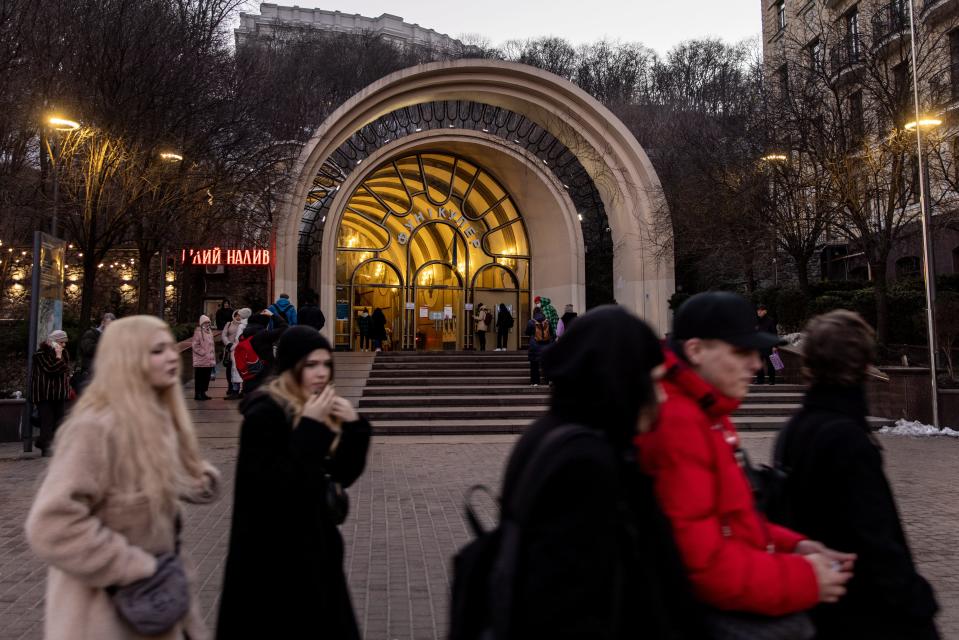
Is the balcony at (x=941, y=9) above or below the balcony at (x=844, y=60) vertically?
above

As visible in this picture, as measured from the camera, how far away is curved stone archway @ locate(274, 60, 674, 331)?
24.6 metres

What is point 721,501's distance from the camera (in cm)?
199

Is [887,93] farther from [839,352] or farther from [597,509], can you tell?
[597,509]

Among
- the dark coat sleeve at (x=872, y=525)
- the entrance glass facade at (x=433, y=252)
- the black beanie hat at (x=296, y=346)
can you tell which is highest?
the entrance glass facade at (x=433, y=252)

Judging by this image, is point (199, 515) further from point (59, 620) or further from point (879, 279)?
point (879, 279)

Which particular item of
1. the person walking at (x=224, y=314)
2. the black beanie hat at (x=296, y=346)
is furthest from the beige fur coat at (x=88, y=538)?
the person walking at (x=224, y=314)

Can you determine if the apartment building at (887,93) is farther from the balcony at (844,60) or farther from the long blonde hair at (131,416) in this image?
the long blonde hair at (131,416)

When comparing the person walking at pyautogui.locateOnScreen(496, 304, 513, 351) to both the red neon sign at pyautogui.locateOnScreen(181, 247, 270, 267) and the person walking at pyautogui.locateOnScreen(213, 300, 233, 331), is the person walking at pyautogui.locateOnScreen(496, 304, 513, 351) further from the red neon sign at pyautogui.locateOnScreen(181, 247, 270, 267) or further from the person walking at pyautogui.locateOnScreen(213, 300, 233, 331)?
the red neon sign at pyautogui.locateOnScreen(181, 247, 270, 267)

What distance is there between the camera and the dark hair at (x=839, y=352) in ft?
8.59

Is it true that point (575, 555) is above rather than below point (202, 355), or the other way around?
below

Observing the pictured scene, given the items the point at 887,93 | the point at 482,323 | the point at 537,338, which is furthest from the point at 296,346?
the point at 482,323

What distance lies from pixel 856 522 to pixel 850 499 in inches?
2.8

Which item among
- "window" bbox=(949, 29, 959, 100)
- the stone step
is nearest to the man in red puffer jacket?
the stone step

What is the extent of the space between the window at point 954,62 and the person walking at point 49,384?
21.8 m
